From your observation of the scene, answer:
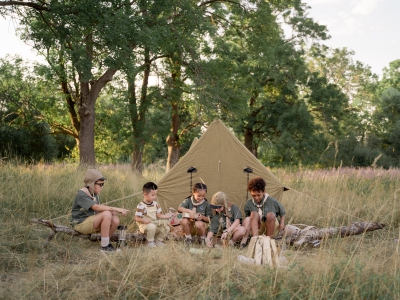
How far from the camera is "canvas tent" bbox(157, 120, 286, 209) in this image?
704 centimetres

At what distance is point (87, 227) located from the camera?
5391 millimetres

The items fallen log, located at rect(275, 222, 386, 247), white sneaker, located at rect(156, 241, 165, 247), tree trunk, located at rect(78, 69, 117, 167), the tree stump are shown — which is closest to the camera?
the tree stump

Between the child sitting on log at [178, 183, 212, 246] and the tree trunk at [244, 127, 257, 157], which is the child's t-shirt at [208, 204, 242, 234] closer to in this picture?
the child sitting on log at [178, 183, 212, 246]

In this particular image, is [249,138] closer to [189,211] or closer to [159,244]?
[189,211]

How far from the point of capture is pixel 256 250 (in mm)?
4383

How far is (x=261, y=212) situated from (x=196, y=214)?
2.75ft

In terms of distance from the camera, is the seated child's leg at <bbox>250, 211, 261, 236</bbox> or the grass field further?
the seated child's leg at <bbox>250, 211, 261, 236</bbox>

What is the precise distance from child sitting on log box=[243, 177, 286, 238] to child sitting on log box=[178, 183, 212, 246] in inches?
21.7

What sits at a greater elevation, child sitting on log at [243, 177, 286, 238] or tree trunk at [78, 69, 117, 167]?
tree trunk at [78, 69, 117, 167]

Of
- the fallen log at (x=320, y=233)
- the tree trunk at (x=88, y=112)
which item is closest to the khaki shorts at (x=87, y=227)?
the fallen log at (x=320, y=233)

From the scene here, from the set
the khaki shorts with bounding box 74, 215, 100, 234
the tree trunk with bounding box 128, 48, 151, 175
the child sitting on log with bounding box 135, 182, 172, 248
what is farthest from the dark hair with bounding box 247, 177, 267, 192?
the tree trunk with bounding box 128, 48, 151, 175

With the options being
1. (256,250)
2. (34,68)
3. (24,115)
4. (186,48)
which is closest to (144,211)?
(256,250)

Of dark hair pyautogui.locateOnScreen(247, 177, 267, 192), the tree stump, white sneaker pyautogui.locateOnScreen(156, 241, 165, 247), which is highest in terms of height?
dark hair pyautogui.locateOnScreen(247, 177, 267, 192)

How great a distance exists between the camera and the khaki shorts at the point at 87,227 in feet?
17.6
